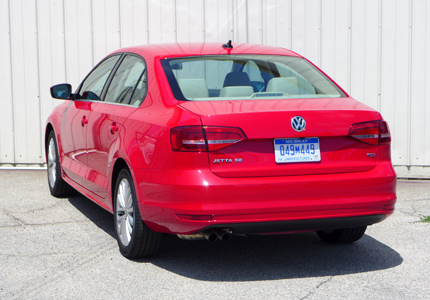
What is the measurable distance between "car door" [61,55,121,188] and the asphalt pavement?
19.9 inches

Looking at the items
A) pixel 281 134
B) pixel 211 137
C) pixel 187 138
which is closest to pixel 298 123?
pixel 281 134

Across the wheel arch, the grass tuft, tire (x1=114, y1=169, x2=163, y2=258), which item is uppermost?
the wheel arch

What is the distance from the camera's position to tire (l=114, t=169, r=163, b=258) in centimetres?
468

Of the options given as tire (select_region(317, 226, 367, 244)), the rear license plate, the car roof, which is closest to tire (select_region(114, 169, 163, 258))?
the car roof

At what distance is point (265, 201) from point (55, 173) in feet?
12.2

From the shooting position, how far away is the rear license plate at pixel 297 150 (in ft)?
13.8

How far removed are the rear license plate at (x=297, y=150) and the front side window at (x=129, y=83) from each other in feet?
Answer: 3.91

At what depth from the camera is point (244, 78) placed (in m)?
4.95

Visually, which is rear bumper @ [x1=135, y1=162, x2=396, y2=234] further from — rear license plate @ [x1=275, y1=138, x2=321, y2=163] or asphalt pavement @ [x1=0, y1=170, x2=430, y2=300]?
asphalt pavement @ [x1=0, y1=170, x2=430, y2=300]

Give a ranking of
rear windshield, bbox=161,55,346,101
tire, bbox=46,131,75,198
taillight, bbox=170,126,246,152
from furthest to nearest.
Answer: tire, bbox=46,131,75,198 < rear windshield, bbox=161,55,346,101 < taillight, bbox=170,126,246,152

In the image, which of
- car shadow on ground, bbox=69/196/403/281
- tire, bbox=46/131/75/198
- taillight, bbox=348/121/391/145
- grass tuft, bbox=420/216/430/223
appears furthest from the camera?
tire, bbox=46/131/75/198

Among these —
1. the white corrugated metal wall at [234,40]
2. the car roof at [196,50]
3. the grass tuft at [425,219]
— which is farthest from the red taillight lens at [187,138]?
the white corrugated metal wall at [234,40]

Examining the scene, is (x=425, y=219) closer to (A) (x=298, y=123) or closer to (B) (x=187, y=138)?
(A) (x=298, y=123)

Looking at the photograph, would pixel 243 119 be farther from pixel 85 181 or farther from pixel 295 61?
pixel 85 181
